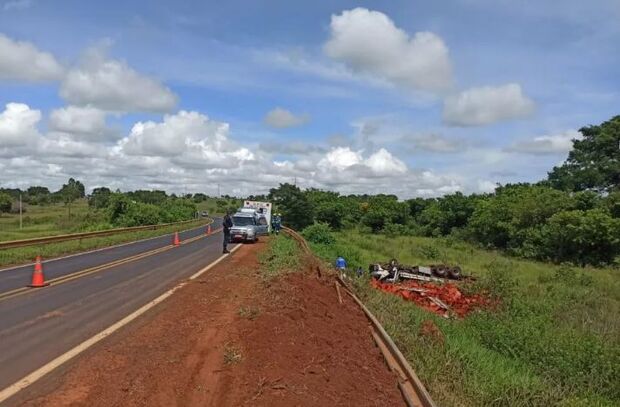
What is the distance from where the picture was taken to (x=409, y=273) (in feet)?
75.4

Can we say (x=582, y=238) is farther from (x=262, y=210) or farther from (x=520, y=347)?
(x=520, y=347)

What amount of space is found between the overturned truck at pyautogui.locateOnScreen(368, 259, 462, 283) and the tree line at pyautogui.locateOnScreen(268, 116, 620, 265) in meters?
14.8

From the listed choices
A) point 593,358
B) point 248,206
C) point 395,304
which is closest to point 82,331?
point 395,304

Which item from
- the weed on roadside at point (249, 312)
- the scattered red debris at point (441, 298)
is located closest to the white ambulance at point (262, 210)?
the scattered red debris at point (441, 298)

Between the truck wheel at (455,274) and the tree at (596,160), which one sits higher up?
the tree at (596,160)

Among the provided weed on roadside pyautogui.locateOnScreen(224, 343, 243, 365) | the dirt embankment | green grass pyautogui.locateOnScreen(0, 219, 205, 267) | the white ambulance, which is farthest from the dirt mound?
the white ambulance

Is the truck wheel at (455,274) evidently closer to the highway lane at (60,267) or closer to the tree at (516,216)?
the highway lane at (60,267)

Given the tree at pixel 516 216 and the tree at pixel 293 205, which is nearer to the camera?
the tree at pixel 516 216

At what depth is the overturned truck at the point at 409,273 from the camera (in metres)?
22.0

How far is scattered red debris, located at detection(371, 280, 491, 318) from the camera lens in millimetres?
17581

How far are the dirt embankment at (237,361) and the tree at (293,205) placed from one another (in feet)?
162

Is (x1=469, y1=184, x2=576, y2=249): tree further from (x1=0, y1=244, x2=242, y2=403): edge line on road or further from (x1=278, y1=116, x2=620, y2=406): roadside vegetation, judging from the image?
(x1=0, y1=244, x2=242, y2=403): edge line on road

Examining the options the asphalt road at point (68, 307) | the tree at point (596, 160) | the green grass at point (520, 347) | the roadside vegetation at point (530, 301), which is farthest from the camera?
the tree at point (596, 160)

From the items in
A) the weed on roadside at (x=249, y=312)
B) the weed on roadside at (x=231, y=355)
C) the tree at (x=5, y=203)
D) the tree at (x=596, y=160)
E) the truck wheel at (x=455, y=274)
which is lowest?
the truck wheel at (x=455, y=274)
